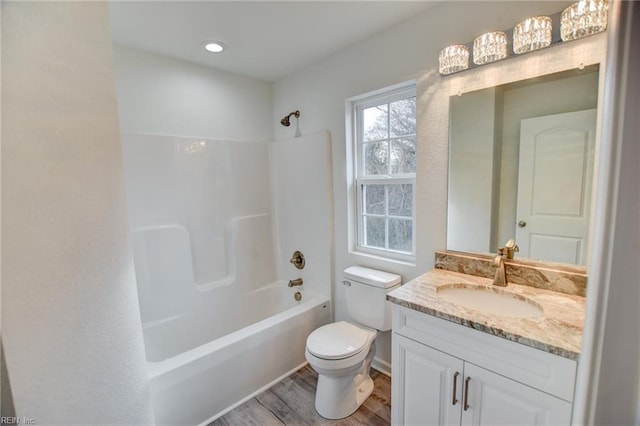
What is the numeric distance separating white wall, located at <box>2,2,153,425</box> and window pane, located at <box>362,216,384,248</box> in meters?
1.61

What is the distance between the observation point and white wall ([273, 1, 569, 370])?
1.47 metres

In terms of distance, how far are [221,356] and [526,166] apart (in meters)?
2.02

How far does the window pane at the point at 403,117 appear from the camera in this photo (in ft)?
6.13

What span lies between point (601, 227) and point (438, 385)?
3.25 feet

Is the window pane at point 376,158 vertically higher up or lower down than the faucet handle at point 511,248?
higher up

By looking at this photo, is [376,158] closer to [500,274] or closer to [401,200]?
[401,200]

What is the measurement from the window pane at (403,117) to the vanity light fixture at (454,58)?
0.35 metres

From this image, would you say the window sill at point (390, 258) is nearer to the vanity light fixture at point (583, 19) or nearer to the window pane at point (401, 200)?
the window pane at point (401, 200)

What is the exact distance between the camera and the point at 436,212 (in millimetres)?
1693

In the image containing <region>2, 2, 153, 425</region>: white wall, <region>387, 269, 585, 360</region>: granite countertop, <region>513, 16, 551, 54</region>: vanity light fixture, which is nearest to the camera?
<region>2, 2, 153, 425</region>: white wall

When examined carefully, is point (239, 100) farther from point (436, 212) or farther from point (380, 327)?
point (380, 327)

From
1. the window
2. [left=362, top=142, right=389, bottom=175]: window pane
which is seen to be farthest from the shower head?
[left=362, top=142, right=389, bottom=175]: window pane

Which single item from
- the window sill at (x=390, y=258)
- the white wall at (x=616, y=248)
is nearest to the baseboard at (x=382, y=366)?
the window sill at (x=390, y=258)

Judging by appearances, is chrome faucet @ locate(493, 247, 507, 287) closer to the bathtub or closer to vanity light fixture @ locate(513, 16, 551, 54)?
vanity light fixture @ locate(513, 16, 551, 54)
